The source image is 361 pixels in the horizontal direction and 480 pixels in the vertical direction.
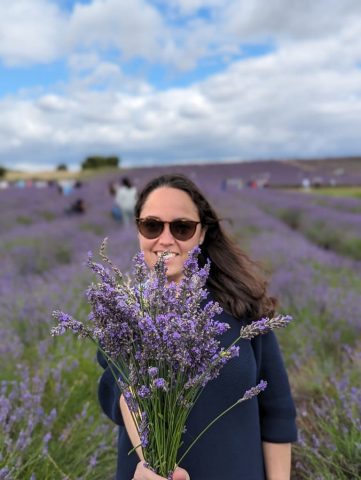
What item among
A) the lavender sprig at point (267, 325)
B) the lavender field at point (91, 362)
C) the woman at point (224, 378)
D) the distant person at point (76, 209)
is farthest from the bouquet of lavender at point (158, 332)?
the distant person at point (76, 209)

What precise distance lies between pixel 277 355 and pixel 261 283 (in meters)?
0.27

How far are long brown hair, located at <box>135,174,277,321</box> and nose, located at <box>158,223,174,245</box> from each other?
177 mm

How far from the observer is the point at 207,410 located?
150 cm

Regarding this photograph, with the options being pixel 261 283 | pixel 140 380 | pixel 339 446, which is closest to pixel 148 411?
pixel 140 380

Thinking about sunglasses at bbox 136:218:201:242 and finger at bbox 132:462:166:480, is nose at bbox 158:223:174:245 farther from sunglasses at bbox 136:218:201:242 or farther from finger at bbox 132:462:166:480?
finger at bbox 132:462:166:480

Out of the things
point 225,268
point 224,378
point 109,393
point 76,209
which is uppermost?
point 225,268

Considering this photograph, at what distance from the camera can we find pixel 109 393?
1.80 m

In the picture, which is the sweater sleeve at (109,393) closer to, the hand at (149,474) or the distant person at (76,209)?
the hand at (149,474)

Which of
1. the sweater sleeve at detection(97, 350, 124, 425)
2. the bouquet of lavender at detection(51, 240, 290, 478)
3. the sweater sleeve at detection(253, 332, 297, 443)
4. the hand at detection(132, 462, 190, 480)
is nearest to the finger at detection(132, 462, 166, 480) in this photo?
the hand at detection(132, 462, 190, 480)

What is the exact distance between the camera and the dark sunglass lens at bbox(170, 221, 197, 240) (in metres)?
1.63

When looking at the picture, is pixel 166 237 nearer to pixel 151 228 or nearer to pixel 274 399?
pixel 151 228

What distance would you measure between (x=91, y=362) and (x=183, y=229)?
1903 mm

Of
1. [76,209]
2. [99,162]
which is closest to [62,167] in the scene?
[99,162]

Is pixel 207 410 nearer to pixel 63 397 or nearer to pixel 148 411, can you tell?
pixel 148 411
